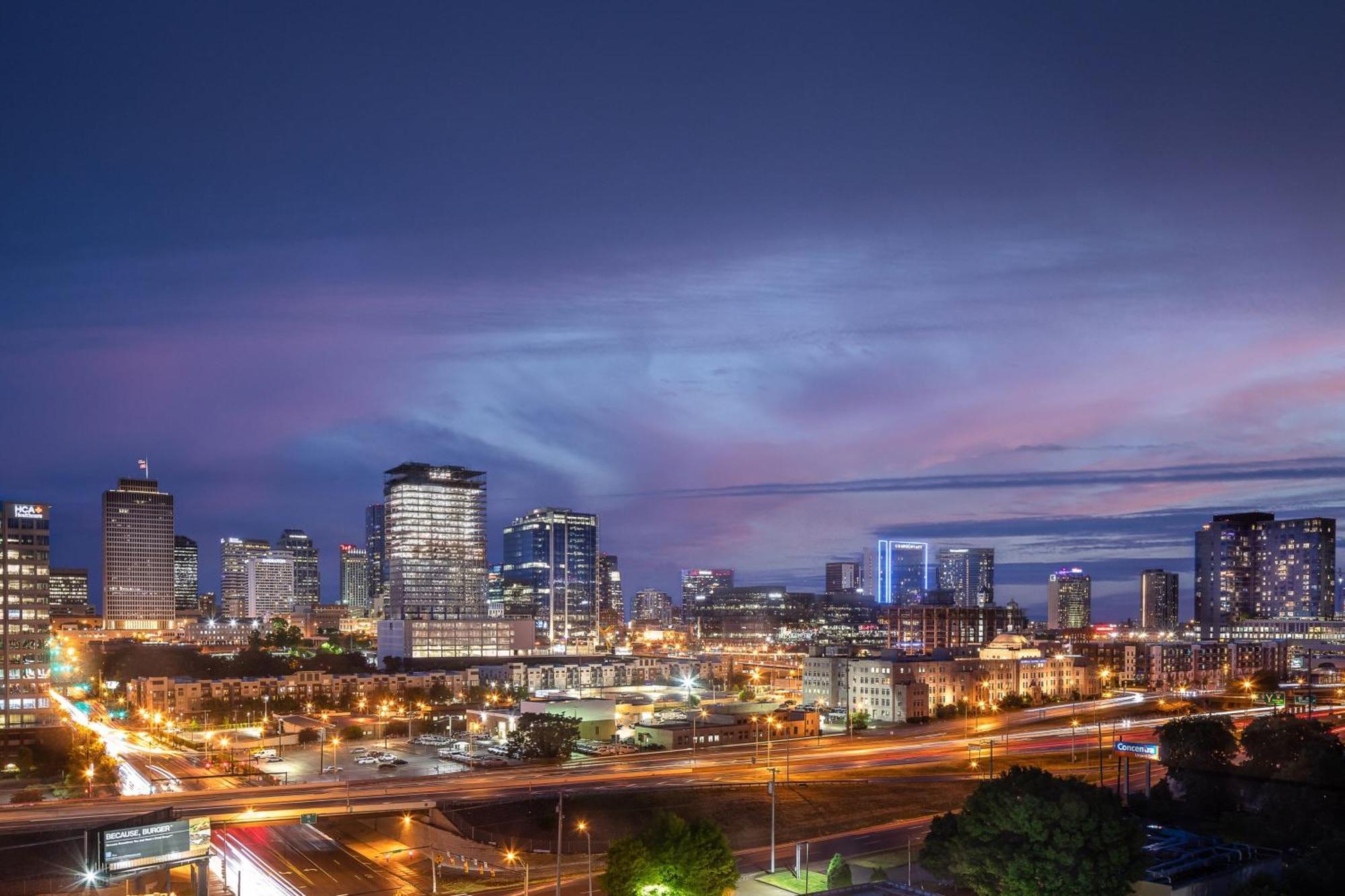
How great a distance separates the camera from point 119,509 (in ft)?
596

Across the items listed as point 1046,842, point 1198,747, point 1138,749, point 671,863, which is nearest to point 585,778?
point 671,863

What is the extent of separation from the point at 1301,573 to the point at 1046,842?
167m

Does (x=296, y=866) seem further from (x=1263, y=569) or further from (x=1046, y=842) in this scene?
(x=1263, y=569)

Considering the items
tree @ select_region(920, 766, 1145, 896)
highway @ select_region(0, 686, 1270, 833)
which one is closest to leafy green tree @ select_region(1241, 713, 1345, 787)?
highway @ select_region(0, 686, 1270, 833)

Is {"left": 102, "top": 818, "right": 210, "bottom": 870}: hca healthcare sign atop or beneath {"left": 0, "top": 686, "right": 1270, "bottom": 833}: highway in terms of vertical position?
atop

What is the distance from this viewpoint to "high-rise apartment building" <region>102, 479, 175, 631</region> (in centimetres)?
17875

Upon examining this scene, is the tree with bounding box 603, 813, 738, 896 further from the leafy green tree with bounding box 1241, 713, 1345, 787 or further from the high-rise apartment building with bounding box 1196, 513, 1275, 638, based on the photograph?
the high-rise apartment building with bounding box 1196, 513, 1275, 638

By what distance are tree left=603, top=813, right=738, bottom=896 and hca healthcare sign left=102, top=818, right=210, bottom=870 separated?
1233 centimetres

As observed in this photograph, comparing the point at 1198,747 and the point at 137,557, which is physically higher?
the point at 1198,747

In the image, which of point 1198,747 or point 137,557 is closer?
point 1198,747

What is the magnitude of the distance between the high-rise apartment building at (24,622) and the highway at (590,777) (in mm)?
20206

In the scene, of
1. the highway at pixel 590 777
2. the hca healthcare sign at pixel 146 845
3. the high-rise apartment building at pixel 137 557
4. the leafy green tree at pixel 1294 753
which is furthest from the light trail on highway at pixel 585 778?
the high-rise apartment building at pixel 137 557

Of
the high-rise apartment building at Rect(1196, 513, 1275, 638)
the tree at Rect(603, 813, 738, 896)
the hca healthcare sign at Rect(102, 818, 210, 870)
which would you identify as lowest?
the high-rise apartment building at Rect(1196, 513, 1275, 638)

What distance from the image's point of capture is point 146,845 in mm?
30312
